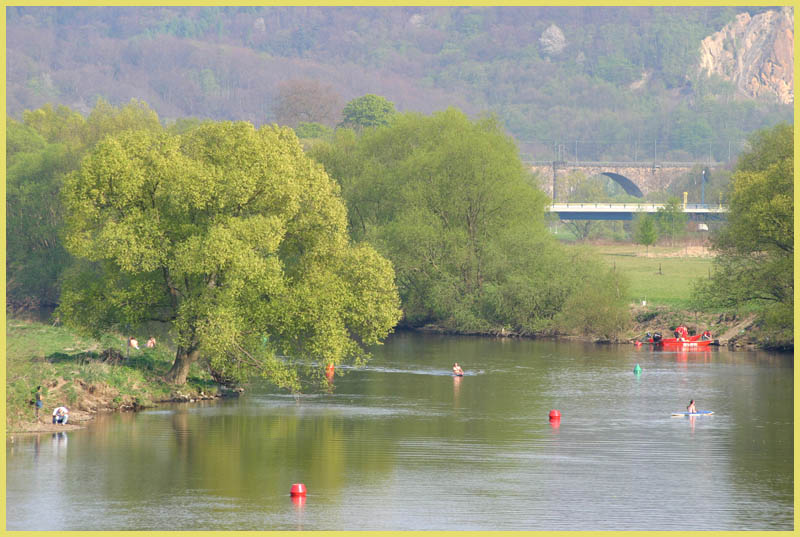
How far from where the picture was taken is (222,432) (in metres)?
48.0

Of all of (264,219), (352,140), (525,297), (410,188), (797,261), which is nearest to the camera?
(264,219)

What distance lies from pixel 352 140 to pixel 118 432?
6281cm

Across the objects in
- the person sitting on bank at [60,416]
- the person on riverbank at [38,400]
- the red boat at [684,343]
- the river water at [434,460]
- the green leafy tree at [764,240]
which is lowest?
the river water at [434,460]

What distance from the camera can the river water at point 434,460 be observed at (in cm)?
3559

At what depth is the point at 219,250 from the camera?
5191cm

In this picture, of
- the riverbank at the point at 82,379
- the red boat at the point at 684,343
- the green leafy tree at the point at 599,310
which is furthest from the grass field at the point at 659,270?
the riverbank at the point at 82,379

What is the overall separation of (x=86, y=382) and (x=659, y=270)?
249 feet

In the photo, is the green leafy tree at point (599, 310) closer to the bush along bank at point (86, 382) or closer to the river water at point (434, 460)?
the river water at point (434, 460)

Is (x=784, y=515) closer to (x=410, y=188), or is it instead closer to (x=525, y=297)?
(x=525, y=297)

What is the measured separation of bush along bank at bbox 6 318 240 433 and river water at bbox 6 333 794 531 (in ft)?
3.98

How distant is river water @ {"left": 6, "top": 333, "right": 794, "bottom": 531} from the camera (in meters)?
35.6

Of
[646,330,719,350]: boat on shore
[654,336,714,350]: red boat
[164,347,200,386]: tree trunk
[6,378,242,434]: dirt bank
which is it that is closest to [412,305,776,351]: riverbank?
[646,330,719,350]: boat on shore

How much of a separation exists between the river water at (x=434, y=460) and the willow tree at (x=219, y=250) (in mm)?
3358

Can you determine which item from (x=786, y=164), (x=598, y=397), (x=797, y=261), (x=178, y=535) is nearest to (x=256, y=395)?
(x=598, y=397)
